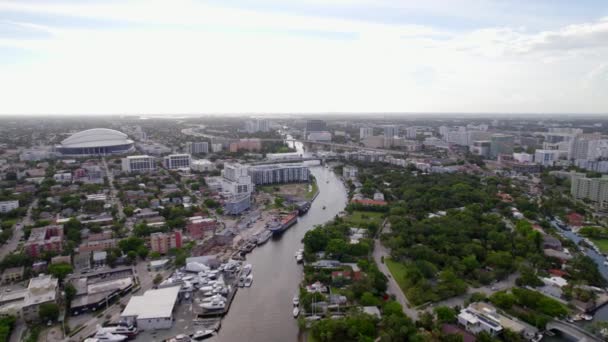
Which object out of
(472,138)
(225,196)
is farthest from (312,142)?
(225,196)

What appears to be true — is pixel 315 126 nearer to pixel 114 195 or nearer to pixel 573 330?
pixel 114 195

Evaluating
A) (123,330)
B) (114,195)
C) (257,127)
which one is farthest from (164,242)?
(257,127)

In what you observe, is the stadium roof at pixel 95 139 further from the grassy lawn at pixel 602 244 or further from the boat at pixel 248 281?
the grassy lawn at pixel 602 244

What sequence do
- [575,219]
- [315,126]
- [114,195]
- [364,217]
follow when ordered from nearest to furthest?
[575,219], [364,217], [114,195], [315,126]

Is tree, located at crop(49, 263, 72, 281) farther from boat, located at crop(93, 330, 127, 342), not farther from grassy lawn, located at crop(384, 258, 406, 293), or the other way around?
grassy lawn, located at crop(384, 258, 406, 293)

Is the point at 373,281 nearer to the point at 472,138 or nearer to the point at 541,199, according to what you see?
the point at 541,199
